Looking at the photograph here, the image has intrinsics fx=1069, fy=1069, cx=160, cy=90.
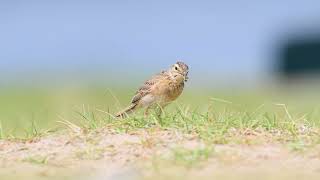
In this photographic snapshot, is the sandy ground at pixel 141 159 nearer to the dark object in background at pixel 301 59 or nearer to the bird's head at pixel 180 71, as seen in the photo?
the bird's head at pixel 180 71

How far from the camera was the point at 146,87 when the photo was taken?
11.2 meters

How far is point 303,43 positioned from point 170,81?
4086 centimetres

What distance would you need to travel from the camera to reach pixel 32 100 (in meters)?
27.2

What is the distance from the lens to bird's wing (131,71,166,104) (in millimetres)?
11195

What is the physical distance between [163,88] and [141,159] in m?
2.66

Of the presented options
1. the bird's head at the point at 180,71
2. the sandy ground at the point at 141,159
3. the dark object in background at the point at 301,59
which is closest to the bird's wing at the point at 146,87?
the bird's head at the point at 180,71

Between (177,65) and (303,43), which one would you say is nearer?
(177,65)

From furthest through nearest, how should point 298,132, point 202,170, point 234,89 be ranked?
point 234,89 → point 298,132 → point 202,170

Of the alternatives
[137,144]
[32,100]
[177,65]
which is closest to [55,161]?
[137,144]

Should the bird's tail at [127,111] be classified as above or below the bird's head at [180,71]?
below

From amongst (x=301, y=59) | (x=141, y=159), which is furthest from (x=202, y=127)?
(x=301, y=59)

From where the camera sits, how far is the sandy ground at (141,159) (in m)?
7.93

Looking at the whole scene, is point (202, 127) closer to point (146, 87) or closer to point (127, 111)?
point (127, 111)

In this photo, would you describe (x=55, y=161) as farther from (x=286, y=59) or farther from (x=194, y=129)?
(x=286, y=59)
